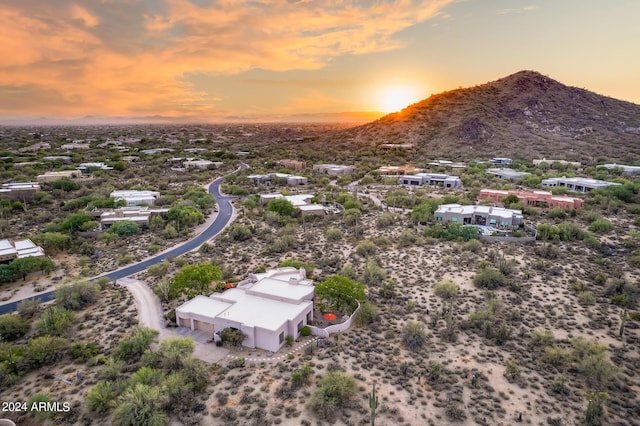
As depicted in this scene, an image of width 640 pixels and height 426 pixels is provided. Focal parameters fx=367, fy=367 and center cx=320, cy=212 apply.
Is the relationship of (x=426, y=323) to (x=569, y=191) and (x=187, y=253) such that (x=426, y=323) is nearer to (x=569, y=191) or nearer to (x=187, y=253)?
(x=187, y=253)

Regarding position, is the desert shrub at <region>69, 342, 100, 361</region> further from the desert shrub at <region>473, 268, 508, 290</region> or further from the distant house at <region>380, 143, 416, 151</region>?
the distant house at <region>380, 143, 416, 151</region>

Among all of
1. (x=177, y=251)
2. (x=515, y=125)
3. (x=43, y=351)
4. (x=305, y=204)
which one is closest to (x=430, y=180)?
(x=305, y=204)

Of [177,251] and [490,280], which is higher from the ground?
[490,280]

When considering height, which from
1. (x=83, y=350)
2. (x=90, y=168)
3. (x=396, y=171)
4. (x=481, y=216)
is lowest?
(x=83, y=350)

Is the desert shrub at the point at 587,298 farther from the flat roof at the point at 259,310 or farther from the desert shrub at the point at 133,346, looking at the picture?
the desert shrub at the point at 133,346

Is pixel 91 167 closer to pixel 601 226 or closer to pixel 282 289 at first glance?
pixel 282 289

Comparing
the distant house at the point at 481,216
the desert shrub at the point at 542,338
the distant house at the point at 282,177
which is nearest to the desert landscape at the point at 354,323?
the desert shrub at the point at 542,338

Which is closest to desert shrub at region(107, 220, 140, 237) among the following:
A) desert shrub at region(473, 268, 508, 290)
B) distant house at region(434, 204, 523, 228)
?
distant house at region(434, 204, 523, 228)
